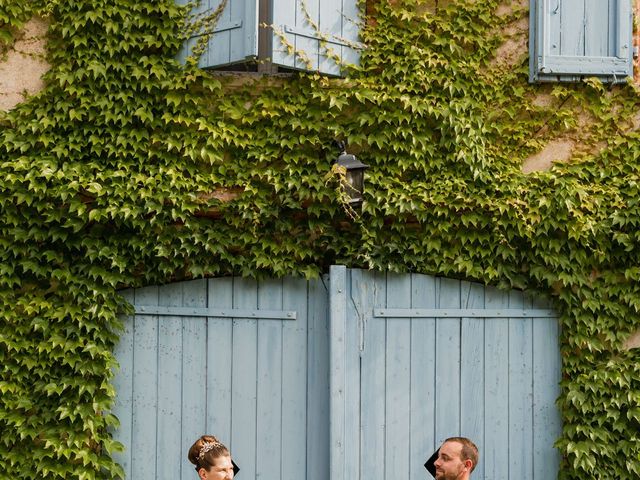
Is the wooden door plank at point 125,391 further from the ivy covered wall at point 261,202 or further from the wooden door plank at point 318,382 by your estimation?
the wooden door plank at point 318,382

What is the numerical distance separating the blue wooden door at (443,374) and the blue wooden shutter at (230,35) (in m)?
1.56

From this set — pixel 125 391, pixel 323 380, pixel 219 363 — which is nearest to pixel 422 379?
pixel 323 380

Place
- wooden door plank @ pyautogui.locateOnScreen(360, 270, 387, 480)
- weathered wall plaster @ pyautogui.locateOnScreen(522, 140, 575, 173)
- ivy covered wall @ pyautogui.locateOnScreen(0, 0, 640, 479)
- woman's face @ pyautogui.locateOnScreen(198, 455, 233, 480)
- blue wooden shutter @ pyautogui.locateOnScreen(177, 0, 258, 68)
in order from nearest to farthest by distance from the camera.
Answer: woman's face @ pyautogui.locateOnScreen(198, 455, 233, 480) → blue wooden shutter @ pyautogui.locateOnScreen(177, 0, 258, 68) → ivy covered wall @ pyautogui.locateOnScreen(0, 0, 640, 479) → wooden door plank @ pyautogui.locateOnScreen(360, 270, 387, 480) → weathered wall plaster @ pyautogui.locateOnScreen(522, 140, 575, 173)

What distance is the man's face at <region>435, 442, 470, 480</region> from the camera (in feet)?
15.9

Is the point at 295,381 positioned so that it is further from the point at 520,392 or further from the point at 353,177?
the point at 520,392

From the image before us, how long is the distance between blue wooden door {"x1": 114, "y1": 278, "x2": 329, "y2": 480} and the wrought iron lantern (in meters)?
0.65

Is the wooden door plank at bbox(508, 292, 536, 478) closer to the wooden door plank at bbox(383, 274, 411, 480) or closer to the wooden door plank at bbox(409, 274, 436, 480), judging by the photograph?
the wooden door plank at bbox(409, 274, 436, 480)

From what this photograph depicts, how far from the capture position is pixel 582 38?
21.5 ft

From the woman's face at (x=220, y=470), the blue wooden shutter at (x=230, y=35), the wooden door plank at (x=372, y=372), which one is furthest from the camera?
the wooden door plank at (x=372, y=372)

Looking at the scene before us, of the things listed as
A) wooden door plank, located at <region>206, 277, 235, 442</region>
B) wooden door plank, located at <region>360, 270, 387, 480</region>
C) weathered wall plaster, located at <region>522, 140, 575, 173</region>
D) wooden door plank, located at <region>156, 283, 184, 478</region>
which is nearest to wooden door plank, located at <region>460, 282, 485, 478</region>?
wooden door plank, located at <region>360, 270, 387, 480</region>

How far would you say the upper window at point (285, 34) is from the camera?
610cm

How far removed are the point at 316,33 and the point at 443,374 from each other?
2.43 m

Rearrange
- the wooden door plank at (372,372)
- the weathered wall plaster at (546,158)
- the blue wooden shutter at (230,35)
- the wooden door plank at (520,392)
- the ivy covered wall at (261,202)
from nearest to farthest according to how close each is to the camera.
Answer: the blue wooden shutter at (230,35), the ivy covered wall at (261,202), the wooden door plank at (372,372), the wooden door plank at (520,392), the weathered wall plaster at (546,158)

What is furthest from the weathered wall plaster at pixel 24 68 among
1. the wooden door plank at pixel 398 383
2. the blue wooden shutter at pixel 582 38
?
the blue wooden shutter at pixel 582 38
